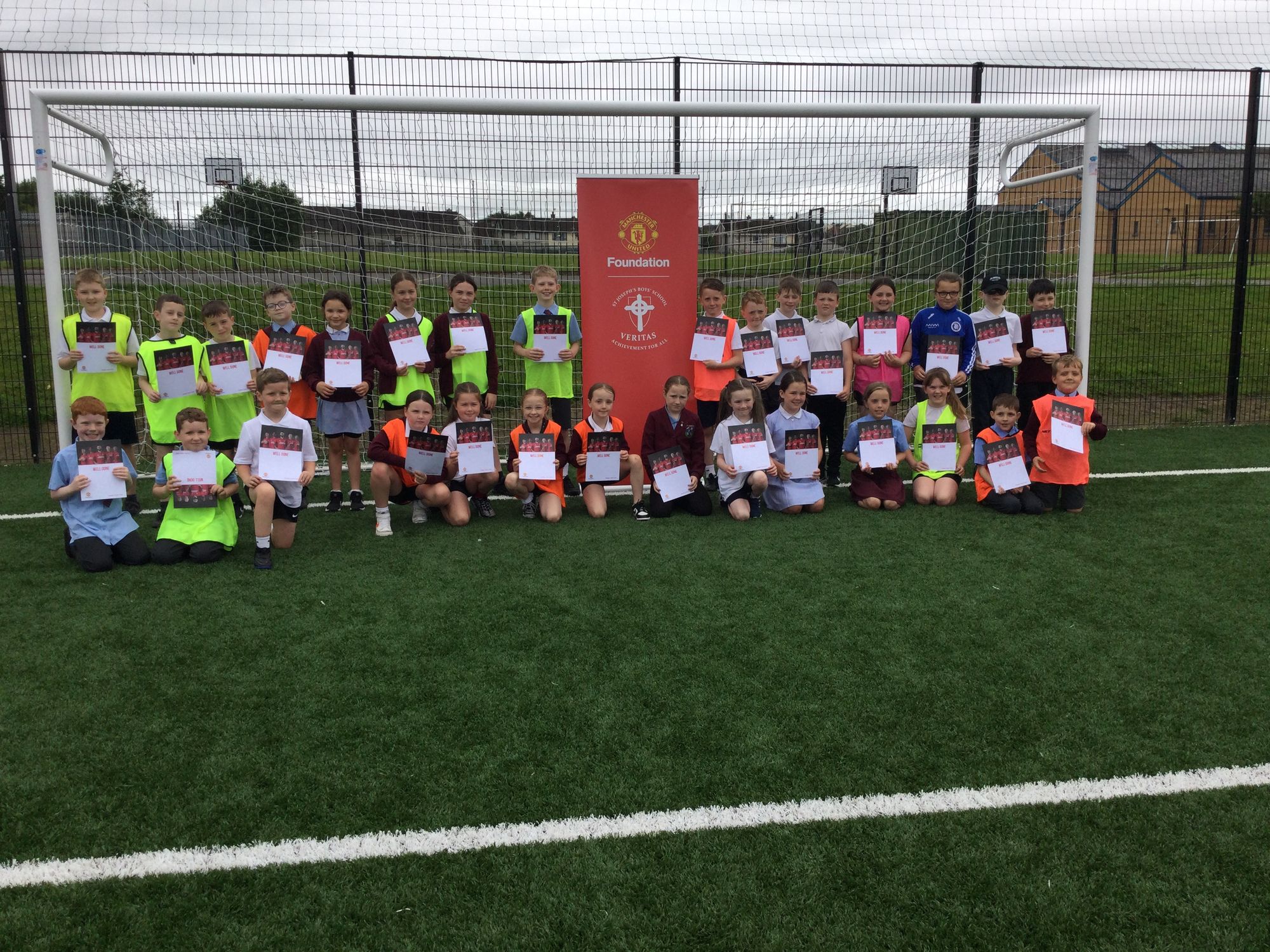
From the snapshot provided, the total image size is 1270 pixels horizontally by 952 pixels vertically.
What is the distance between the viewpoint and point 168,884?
8.07ft

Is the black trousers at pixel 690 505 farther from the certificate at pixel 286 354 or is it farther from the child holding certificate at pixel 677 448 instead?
the certificate at pixel 286 354

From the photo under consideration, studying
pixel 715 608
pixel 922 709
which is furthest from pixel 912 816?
pixel 715 608

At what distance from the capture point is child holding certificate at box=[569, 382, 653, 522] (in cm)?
626

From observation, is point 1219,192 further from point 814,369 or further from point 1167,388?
point 814,369

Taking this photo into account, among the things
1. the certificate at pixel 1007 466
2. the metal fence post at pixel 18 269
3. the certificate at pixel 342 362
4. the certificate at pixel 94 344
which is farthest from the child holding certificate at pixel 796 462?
the metal fence post at pixel 18 269

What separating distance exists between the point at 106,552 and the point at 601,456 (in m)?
3.01

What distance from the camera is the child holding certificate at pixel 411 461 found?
5.90m

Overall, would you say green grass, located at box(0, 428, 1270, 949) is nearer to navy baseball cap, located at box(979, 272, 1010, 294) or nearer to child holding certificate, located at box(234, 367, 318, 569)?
child holding certificate, located at box(234, 367, 318, 569)

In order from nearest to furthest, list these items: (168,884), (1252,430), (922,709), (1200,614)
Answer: (168,884) → (922,709) → (1200,614) → (1252,430)

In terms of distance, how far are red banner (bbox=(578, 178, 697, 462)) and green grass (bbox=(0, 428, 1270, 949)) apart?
183 centimetres

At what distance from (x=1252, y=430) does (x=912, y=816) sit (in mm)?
8124

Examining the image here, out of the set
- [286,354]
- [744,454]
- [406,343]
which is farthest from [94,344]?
[744,454]

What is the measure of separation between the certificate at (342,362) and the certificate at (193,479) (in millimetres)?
1157

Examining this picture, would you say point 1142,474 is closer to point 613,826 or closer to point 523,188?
point 523,188
